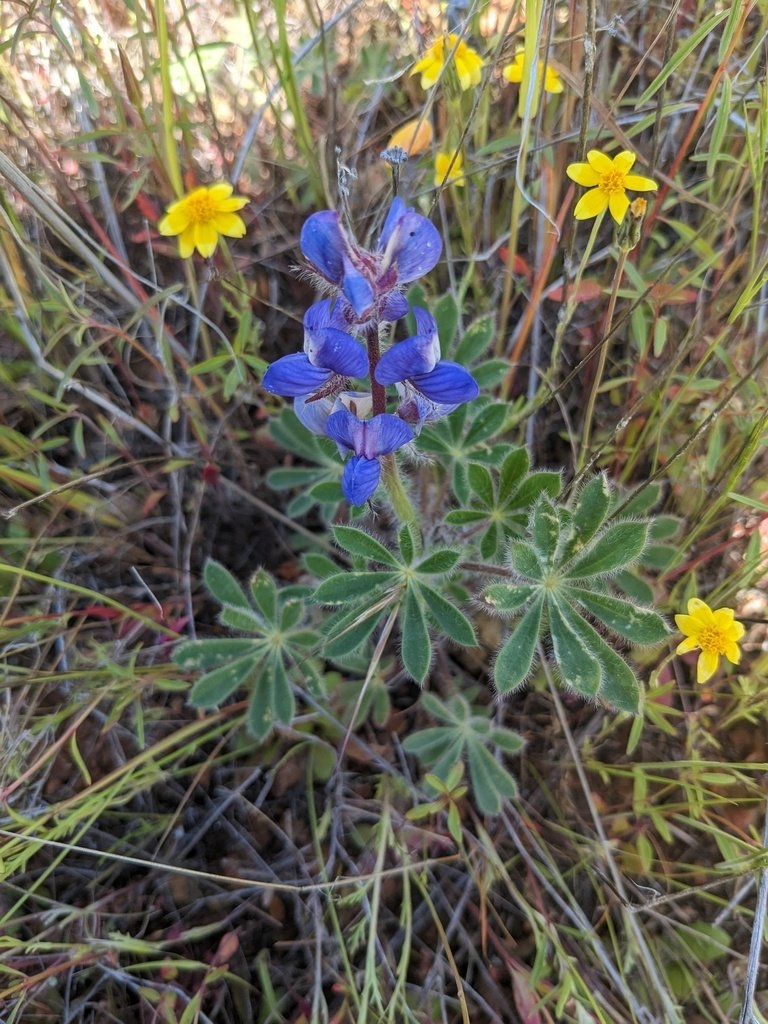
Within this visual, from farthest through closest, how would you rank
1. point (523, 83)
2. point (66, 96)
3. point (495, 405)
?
point (66, 96) → point (495, 405) → point (523, 83)

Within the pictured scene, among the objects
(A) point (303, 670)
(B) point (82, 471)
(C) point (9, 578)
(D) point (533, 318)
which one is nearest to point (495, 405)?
(D) point (533, 318)

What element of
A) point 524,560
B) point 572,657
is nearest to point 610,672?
point 572,657

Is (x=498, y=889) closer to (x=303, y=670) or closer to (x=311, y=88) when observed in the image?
(x=303, y=670)

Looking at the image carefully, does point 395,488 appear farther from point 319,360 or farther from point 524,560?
point 319,360

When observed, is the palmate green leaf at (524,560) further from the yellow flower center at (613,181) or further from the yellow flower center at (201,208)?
the yellow flower center at (201,208)

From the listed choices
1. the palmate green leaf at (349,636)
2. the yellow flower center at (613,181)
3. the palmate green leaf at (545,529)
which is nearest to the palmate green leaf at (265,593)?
the palmate green leaf at (349,636)
